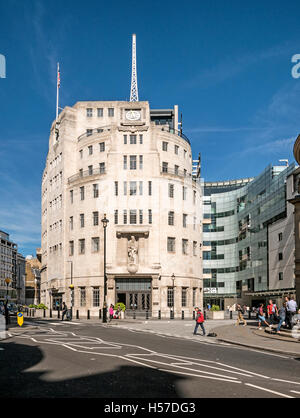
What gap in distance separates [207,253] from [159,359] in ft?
309

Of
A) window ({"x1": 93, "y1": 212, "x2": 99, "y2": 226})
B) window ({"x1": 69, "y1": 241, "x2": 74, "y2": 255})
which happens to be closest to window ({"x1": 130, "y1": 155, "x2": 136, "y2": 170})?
window ({"x1": 93, "y1": 212, "x2": 99, "y2": 226})

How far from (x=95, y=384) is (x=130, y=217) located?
159ft

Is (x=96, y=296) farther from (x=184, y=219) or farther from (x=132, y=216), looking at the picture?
(x=184, y=219)

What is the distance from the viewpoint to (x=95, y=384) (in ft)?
33.3

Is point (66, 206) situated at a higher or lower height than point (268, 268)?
higher

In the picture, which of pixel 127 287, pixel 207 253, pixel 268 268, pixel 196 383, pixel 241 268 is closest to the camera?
pixel 196 383

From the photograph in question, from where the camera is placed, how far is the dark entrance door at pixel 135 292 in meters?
57.3

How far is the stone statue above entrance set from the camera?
57.0 meters

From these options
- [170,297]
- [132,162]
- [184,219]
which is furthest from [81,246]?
[184,219]

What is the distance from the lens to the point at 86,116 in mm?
67938

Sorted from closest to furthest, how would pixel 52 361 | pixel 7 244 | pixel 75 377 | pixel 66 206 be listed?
pixel 75 377 → pixel 52 361 → pixel 66 206 → pixel 7 244

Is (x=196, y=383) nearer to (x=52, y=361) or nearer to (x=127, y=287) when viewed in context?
(x=52, y=361)

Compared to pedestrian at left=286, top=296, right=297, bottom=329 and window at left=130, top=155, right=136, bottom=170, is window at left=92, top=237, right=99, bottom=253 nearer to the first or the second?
window at left=130, top=155, right=136, bottom=170

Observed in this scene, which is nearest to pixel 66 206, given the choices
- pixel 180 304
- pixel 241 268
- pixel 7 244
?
pixel 180 304
